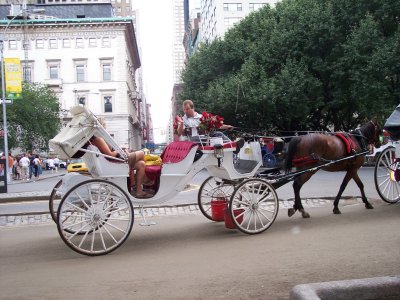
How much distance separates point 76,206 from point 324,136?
486 centimetres

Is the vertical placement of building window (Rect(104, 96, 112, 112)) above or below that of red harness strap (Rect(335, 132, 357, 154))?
above

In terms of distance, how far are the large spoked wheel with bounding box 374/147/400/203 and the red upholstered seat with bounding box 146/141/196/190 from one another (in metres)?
4.21

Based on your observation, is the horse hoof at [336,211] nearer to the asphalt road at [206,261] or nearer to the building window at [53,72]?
the asphalt road at [206,261]

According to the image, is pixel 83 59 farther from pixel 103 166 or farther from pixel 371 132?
pixel 103 166

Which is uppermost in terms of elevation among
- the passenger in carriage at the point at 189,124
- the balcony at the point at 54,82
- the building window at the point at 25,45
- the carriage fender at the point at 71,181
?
the building window at the point at 25,45

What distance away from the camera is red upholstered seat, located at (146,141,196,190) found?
289 inches

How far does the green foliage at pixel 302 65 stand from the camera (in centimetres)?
2491

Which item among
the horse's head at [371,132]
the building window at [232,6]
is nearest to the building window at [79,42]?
the building window at [232,6]

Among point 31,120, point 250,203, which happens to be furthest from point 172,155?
point 31,120

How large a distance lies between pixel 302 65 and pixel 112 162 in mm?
23207

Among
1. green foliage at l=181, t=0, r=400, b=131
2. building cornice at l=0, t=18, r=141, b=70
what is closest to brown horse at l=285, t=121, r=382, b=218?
green foliage at l=181, t=0, r=400, b=131

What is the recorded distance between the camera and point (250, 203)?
7.46 metres

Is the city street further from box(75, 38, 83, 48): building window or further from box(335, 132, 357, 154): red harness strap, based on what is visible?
box(75, 38, 83, 48): building window

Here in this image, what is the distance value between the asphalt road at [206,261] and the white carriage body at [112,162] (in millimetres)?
948
